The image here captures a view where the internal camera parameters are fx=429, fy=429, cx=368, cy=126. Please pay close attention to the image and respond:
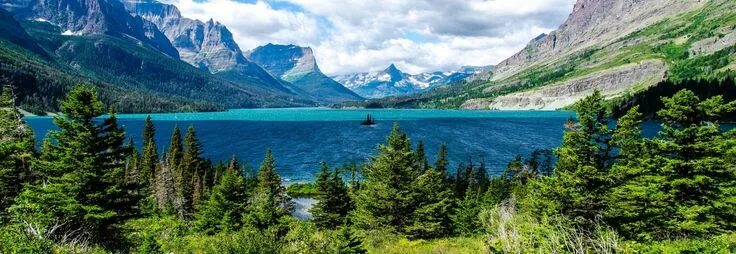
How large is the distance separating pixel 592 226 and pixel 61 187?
34.7 metres

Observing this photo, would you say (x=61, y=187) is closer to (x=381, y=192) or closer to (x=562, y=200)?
(x=381, y=192)

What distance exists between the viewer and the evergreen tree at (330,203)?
54438 millimetres

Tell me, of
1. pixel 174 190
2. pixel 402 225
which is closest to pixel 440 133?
pixel 174 190

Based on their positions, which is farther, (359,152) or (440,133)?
(440,133)

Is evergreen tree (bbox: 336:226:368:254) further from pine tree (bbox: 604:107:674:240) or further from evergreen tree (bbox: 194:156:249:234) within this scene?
evergreen tree (bbox: 194:156:249:234)

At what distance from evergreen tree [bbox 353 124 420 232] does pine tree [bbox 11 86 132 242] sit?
2049cm

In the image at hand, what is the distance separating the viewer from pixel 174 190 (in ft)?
263

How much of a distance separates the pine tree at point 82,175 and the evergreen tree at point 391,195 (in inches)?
807

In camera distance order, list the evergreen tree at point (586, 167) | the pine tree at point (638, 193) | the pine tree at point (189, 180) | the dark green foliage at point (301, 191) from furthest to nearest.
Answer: the dark green foliage at point (301, 191) → the pine tree at point (189, 180) → the evergreen tree at point (586, 167) → the pine tree at point (638, 193)

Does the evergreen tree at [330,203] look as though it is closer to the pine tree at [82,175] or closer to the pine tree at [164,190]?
the pine tree at [82,175]

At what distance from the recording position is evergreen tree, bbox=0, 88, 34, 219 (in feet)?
119

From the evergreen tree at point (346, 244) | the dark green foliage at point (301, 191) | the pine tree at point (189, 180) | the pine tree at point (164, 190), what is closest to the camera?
the evergreen tree at point (346, 244)

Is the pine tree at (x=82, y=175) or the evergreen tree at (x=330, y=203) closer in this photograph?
the pine tree at (x=82, y=175)

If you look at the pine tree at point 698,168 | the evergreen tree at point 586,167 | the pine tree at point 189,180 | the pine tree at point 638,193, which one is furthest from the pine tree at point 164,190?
the pine tree at point 698,168
